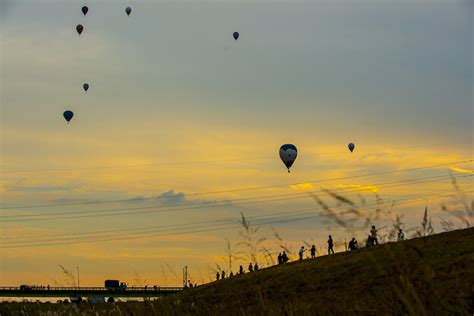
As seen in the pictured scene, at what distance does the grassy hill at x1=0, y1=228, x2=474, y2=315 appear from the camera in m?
5.93

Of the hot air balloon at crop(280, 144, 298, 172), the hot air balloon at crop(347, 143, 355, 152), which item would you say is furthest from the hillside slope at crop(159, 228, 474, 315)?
the hot air balloon at crop(347, 143, 355, 152)

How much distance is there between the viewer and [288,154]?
3971 inches

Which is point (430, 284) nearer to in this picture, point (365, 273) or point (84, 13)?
point (365, 273)

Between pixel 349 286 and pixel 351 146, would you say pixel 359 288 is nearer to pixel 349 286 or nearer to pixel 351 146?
pixel 349 286

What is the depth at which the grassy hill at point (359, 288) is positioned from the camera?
5.93m

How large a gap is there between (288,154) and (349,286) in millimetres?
57400

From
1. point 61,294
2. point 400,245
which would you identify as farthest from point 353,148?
point 400,245

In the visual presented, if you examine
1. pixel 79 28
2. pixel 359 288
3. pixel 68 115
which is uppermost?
pixel 79 28

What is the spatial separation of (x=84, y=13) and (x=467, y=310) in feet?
385

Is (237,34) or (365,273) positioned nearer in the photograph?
(365,273)

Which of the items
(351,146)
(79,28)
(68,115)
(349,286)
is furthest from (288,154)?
(349,286)

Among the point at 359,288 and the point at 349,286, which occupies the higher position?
the point at 349,286

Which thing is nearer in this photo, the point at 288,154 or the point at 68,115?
the point at 288,154

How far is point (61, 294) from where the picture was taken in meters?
196
